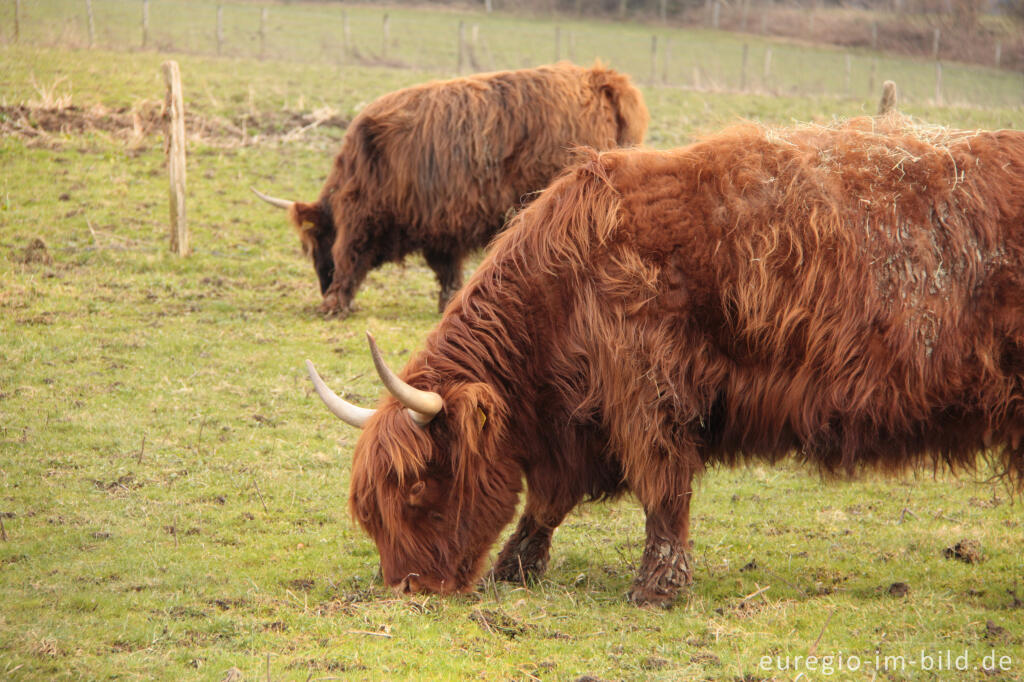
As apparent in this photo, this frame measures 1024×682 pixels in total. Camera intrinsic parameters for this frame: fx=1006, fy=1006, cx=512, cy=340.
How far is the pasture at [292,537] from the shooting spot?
379 centimetres

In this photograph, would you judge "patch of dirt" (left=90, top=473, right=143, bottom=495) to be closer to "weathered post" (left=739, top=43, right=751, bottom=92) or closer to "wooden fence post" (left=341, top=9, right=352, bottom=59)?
"wooden fence post" (left=341, top=9, right=352, bottom=59)

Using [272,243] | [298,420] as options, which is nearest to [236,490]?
[298,420]

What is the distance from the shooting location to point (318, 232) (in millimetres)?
10453

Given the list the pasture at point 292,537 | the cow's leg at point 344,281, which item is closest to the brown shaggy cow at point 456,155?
the cow's leg at point 344,281

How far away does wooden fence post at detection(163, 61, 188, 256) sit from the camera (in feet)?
34.7

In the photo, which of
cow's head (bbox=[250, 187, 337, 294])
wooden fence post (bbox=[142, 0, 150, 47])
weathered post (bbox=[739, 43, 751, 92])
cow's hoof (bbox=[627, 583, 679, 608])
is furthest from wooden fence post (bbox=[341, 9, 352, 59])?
cow's hoof (bbox=[627, 583, 679, 608])

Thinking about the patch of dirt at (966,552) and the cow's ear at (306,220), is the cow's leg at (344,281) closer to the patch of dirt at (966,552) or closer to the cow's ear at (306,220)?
the cow's ear at (306,220)

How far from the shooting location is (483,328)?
4.46m

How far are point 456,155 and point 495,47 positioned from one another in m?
20.5

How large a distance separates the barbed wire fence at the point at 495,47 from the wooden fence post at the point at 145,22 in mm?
42

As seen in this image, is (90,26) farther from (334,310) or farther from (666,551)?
(666,551)

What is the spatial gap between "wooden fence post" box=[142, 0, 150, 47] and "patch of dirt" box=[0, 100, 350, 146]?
6883mm

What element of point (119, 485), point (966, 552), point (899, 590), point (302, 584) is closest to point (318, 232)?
point (119, 485)

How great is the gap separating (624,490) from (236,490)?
2.40m
